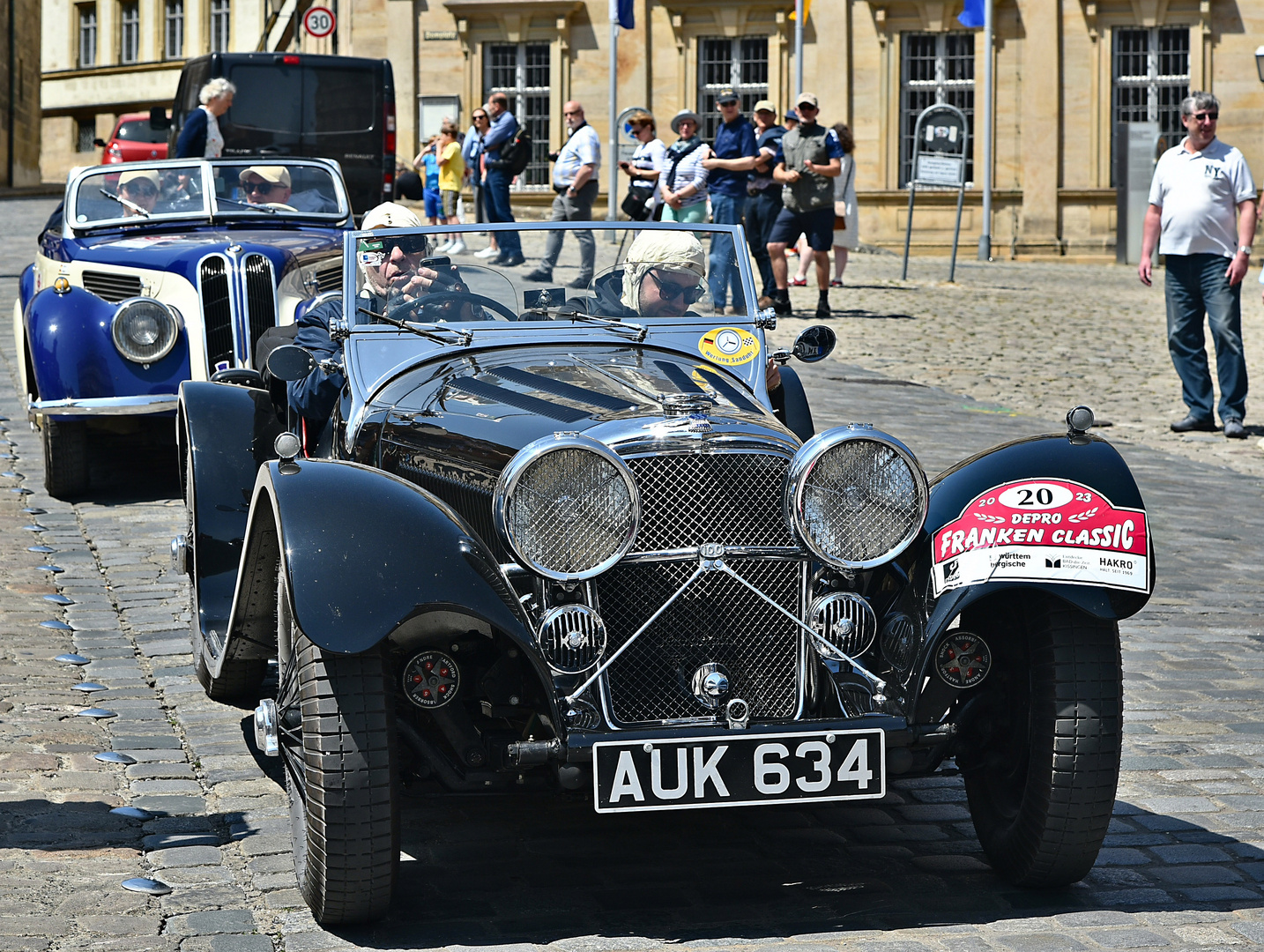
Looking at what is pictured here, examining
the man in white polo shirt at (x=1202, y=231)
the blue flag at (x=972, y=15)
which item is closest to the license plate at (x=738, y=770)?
the man in white polo shirt at (x=1202, y=231)

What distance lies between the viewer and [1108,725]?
383 centimetres

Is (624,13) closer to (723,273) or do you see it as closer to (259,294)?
(259,294)

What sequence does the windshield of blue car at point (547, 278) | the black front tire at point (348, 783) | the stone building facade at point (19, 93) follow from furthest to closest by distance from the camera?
1. the stone building facade at point (19, 93)
2. the windshield of blue car at point (547, 278)
3. the black front tire at point (348, 783)

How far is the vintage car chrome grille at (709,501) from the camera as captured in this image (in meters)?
3.86

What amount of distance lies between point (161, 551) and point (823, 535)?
4665 millimetres

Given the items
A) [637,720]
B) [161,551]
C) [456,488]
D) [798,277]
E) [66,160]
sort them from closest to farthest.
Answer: [637,720] < [456,488] < [161,551] < [798,277] < [66,160]

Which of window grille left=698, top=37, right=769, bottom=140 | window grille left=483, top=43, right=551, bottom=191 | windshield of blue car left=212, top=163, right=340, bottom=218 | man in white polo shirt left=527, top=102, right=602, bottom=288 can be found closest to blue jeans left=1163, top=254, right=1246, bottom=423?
windshield of blue car left=212, top=163, right=340, bottom=218

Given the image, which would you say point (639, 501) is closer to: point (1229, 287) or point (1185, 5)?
point (1229, 287)

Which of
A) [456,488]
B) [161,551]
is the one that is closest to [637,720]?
[456,488]

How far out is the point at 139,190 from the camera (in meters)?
10.2

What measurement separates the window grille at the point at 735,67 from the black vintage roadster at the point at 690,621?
1066 inches

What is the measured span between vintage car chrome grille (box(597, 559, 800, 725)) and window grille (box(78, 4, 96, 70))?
57.7m

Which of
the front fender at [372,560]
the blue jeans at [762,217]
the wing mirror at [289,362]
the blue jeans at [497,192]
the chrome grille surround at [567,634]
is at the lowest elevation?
the chrome grille surround at [567,634]

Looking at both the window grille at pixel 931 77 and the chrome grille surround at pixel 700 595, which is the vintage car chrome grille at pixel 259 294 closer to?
the chrome grille surround at pixel 700 595
